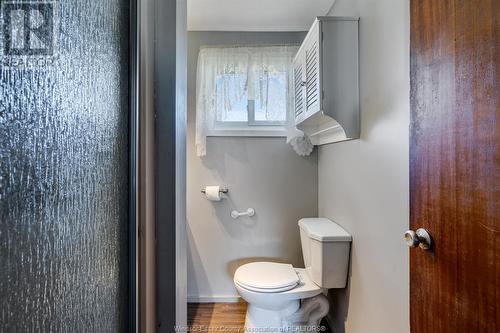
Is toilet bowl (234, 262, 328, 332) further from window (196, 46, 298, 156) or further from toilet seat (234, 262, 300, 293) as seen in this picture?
window (196, 46, 298, 156)

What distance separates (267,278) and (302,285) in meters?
0.22

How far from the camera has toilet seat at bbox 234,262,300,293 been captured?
5.34ft

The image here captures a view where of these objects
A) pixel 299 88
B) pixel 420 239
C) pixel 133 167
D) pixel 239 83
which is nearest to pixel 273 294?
pixel 420 239

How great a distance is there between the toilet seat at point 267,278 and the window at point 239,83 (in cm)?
98

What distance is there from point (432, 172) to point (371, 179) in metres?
0.54

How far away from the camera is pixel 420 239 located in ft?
2.67

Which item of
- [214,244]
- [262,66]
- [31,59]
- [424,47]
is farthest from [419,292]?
[262,66]

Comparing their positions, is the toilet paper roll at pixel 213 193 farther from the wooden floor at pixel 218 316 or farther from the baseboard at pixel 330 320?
the baseboard at pixel 330 320

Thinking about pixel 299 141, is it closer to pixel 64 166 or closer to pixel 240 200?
pixel 240 200

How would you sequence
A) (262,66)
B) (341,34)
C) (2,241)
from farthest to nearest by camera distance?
(262,66), (341,34), (2,241)

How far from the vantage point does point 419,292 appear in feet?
2.80

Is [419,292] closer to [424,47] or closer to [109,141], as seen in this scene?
[424,47]

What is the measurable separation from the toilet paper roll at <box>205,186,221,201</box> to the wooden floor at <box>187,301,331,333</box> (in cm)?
87

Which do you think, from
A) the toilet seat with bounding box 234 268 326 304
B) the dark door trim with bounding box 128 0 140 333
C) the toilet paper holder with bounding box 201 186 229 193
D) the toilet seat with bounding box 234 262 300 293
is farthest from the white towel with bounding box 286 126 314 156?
the dark door trim with bounding box 128 0 140 333
